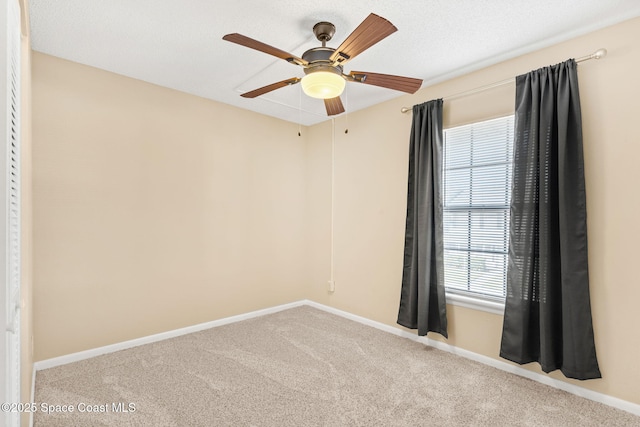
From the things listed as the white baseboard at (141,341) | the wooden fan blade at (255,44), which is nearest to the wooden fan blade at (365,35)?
the wooden fan blade at (255,44)

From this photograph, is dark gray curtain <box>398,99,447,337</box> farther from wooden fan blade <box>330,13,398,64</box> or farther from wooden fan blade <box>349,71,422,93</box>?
wooden fan blade <box>330,13,398,64</box>

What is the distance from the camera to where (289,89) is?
3.34m

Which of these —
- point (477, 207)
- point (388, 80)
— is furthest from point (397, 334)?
point (388, 80)

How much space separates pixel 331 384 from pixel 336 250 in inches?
75.1

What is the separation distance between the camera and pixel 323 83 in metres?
2.05

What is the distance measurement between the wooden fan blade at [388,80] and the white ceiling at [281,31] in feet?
1.26

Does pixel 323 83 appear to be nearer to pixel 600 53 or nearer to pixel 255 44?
pixel 255 44

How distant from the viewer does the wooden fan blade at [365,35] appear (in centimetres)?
160

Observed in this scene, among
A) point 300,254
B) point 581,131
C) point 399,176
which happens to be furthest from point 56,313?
point 581,131

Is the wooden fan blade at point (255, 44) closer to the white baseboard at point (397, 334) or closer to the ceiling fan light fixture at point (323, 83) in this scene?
the ceiling fan light fixture at point (323, 83)

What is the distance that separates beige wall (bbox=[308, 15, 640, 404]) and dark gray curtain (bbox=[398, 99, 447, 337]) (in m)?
0.16

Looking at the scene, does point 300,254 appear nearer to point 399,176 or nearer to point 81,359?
point 399,176

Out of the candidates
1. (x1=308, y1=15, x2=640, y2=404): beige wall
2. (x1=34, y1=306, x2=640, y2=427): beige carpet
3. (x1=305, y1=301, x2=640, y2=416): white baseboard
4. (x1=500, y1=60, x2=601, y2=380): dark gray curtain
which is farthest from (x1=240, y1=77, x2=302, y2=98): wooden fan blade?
(x1=305, y1=301, x2=640, y2=416): white baseboard

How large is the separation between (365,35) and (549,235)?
1893 millimetres
